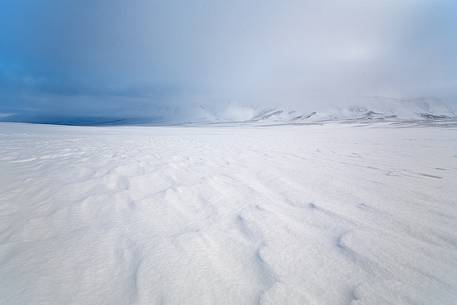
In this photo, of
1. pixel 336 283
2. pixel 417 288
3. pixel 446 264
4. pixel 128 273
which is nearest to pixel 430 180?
pixel 446 264

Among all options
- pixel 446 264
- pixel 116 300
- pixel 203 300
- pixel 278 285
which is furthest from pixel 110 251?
pixel 446 264

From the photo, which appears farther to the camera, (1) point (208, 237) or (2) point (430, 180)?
(2) point (430, 180)

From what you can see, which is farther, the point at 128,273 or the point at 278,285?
the point at 128,273

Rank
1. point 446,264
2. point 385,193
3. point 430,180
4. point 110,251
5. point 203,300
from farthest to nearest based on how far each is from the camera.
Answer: point 430,180 → point 385,193 → point 110,251 → point 446,264 → point 203,300

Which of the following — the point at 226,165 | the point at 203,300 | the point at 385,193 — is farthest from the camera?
the point at 226,165

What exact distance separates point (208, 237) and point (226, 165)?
3.17 metres

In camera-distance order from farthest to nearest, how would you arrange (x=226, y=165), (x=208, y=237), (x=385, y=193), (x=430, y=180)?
Result: 1. (x=226, y=165)
2. (x=430, y=180)
3. (x=385, y=193)
4. (x=208, y=237)

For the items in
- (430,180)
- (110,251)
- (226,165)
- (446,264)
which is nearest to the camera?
(446,264)

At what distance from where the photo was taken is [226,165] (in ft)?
16.5

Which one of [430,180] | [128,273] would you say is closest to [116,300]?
[128,273]

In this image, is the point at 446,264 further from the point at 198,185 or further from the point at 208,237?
the point at 198,185

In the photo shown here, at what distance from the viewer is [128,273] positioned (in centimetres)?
146

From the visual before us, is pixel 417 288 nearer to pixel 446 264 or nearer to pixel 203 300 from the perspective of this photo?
pixel 446 264

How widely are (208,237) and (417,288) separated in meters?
1.44
